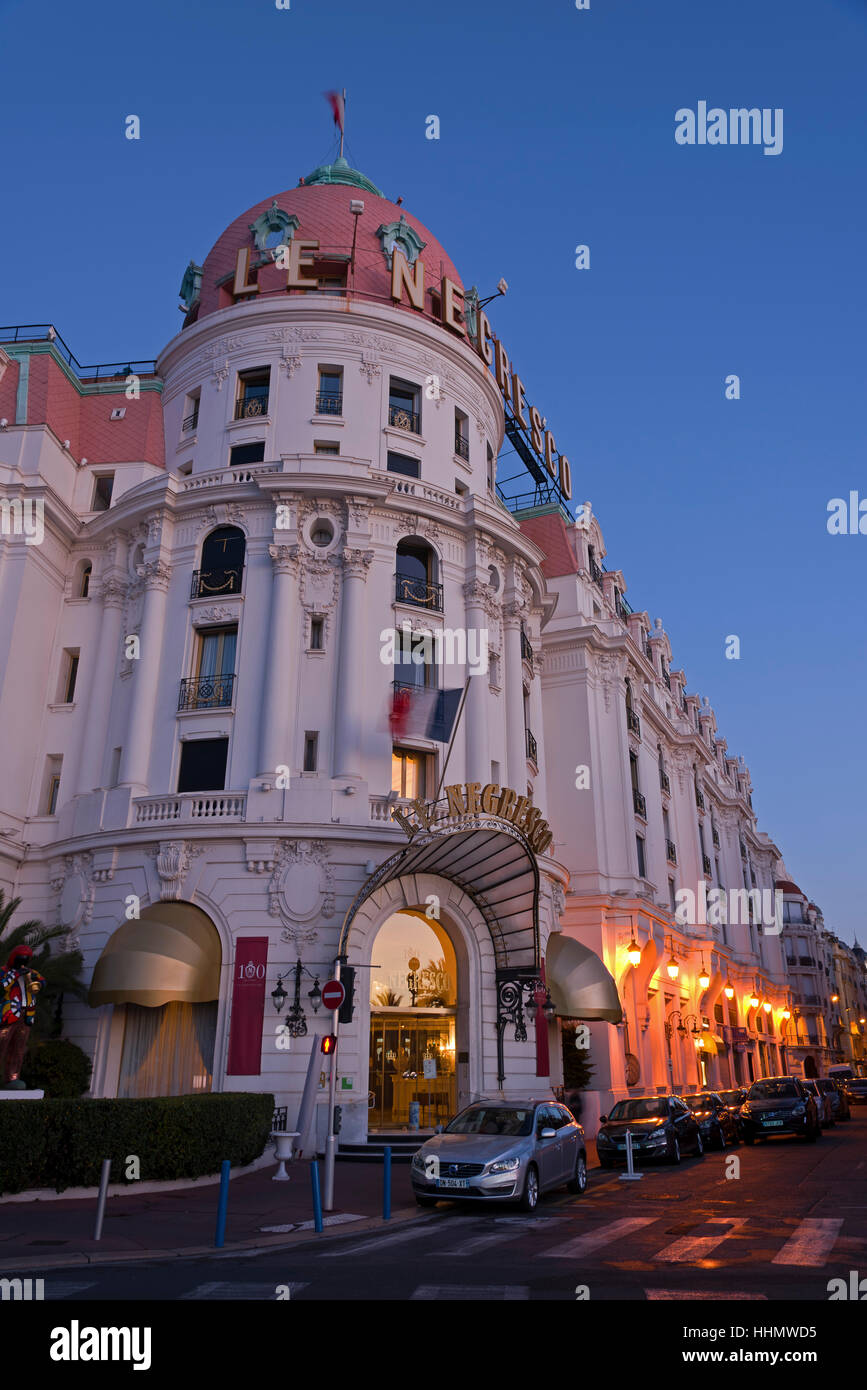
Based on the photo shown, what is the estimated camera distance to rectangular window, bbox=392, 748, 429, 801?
95.4ft

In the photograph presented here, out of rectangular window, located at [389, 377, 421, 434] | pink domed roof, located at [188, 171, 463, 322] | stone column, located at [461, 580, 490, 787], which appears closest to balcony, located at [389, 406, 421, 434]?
rectangular window, located at [389, 377, 421, 434]

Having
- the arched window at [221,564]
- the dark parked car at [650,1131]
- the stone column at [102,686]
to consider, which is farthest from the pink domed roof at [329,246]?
the dark parked car at [650,1131]

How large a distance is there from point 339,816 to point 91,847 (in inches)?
282

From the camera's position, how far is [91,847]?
91.0 feet

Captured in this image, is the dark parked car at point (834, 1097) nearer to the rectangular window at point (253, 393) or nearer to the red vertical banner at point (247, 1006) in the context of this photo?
the red vertical banner at point (247, 1006)

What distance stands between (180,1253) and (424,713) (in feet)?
57.1

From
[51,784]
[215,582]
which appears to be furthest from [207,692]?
[51,784]

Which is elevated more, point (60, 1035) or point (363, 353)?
point (363, 353)

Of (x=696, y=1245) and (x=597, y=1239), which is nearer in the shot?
(x=696, y=1245)

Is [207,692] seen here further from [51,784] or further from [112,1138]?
[112,1138]

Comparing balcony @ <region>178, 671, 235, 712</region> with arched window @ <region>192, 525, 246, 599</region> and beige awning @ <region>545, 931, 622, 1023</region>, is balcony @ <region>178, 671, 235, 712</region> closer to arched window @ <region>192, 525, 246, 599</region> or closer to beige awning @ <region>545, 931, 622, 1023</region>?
arched window @ <region>192, 525, 246, 599</region>

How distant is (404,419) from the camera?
33375 mm
